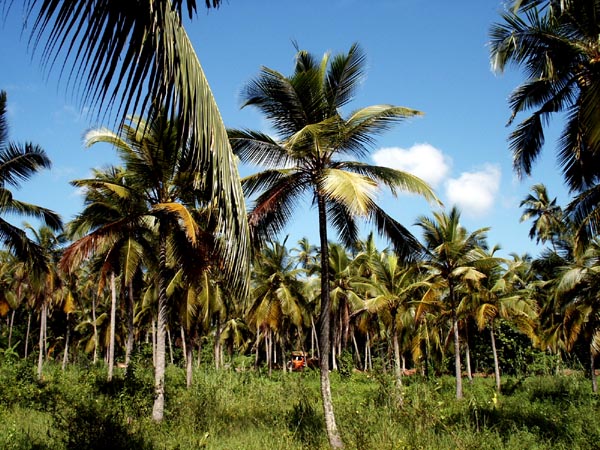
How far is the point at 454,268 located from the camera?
68.1ft

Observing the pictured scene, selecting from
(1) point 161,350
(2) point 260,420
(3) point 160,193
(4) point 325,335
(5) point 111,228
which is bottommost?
(2) point 260,420

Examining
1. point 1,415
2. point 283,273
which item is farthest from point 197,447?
point 283,273

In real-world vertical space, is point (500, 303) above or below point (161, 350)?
above

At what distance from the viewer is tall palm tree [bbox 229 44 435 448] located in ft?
34.0

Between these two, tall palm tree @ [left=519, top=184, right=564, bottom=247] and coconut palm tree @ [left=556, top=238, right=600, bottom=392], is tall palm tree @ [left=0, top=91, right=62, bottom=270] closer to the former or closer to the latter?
coconut palm tree @ [left=556, top=238, right=600, bottom=392]

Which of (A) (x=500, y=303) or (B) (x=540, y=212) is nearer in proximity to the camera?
(A) (x=500, y=303)

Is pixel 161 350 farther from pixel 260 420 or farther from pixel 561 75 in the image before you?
pixel 561 75

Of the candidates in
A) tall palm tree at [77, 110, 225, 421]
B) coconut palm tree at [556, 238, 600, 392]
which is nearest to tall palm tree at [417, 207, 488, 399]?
coconut palm tree at [556, 238, 600, 392]

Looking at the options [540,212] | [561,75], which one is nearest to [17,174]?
[561,75]

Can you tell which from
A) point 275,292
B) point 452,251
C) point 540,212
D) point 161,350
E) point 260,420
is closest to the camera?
point 161,350

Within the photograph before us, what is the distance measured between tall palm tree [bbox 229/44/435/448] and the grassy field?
181 centimetres

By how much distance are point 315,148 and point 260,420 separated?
301 inches

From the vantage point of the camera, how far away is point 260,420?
1321 cm

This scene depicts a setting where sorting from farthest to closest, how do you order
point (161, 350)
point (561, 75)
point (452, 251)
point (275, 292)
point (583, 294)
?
point (275, 292) → point (452, 251) → point (583, 294) → point (161, 350) → point (561, 75)
